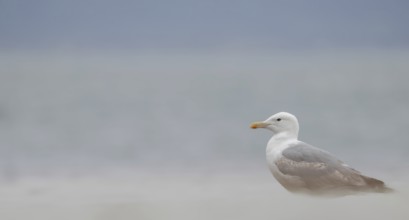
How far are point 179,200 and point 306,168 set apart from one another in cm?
Result: 105

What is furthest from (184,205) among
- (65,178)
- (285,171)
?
(65,178)

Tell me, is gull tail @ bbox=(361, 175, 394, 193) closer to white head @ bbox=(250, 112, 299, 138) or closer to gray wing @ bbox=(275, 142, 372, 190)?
gray wing @ bbox=(275, 142, 372, 190)

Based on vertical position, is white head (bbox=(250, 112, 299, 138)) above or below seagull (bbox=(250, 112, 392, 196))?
above

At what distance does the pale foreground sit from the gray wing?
7 cm

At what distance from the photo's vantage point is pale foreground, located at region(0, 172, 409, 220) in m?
3.40

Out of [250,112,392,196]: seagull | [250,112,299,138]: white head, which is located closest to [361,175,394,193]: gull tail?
[250,112,392,196]: seagull

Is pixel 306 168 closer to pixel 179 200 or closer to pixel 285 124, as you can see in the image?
pixel 285 124

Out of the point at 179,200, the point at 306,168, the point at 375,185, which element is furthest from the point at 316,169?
the point at 179,200

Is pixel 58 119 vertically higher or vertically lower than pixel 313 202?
higher

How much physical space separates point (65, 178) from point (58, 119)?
2.62m

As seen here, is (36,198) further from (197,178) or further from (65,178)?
(197,178)

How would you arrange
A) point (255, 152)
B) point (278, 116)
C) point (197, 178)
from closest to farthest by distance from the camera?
point (278, 116), point (197, 178), point (255, 152)

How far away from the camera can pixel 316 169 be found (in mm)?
3436

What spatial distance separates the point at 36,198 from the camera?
14.8 ft
